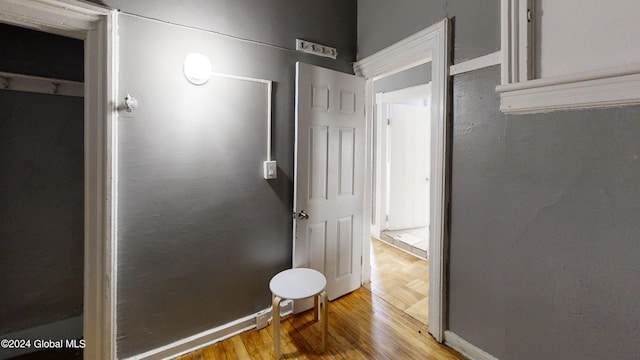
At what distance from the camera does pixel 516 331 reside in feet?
3.71

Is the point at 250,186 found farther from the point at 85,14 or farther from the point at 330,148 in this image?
the point at 85,14

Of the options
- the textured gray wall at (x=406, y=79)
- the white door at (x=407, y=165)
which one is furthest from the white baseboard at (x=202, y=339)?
the textured gray wall at (x=406, y=79)

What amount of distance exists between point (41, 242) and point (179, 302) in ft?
3.85

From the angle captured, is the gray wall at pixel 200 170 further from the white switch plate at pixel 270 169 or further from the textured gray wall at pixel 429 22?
the textured gray wall at pixel 429 22

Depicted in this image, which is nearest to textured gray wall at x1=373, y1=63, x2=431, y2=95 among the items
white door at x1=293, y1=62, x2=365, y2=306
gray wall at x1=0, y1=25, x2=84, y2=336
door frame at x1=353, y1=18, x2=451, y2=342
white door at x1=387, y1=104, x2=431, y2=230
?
white door at x1=387, y1=104, x2=431, y2=230

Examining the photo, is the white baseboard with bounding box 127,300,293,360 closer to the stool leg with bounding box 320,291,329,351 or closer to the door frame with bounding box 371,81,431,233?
the stool leg with bounding box 320,291,329,351

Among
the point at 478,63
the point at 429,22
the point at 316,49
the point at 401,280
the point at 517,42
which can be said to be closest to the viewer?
the point at 517,42

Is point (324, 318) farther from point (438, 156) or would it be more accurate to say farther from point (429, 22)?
point (429, 22)

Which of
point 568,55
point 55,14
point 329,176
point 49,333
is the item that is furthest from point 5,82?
point 568,55

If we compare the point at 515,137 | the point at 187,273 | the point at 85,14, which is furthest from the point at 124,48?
the point at 515,137

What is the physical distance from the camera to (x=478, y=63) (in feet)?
5.02

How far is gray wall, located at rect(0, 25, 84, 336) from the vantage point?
5.80 ft

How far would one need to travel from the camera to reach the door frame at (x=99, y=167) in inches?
54.6

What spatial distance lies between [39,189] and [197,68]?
147cm
